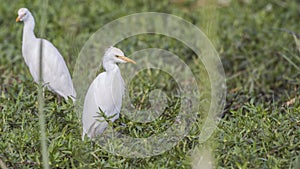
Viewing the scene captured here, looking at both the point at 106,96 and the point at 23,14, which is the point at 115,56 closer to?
the point at 106,96

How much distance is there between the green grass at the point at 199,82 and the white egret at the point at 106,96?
104 millimetres

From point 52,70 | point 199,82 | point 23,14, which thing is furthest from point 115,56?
point 199,82

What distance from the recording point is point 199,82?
364cm

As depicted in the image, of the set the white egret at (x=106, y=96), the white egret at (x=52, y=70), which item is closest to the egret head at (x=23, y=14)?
the white egret at (x=52, y=70)

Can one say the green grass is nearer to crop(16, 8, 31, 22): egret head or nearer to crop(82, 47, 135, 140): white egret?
crop(82, 47, 135, 140): white egret

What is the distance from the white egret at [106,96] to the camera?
106 inches

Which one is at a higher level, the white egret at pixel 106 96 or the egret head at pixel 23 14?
the egret head at pixel 23 14

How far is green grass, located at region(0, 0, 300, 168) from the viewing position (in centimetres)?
258

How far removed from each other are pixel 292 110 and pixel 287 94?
57 cm

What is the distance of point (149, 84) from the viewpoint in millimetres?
3305

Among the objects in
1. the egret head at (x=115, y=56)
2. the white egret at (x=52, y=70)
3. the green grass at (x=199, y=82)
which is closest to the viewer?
the green grass at (x=199, y=82)

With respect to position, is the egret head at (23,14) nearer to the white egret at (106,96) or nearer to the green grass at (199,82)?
the green grass at (199,82)

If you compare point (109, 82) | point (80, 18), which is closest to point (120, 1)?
point (80, 18)

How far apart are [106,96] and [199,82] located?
1053mm
